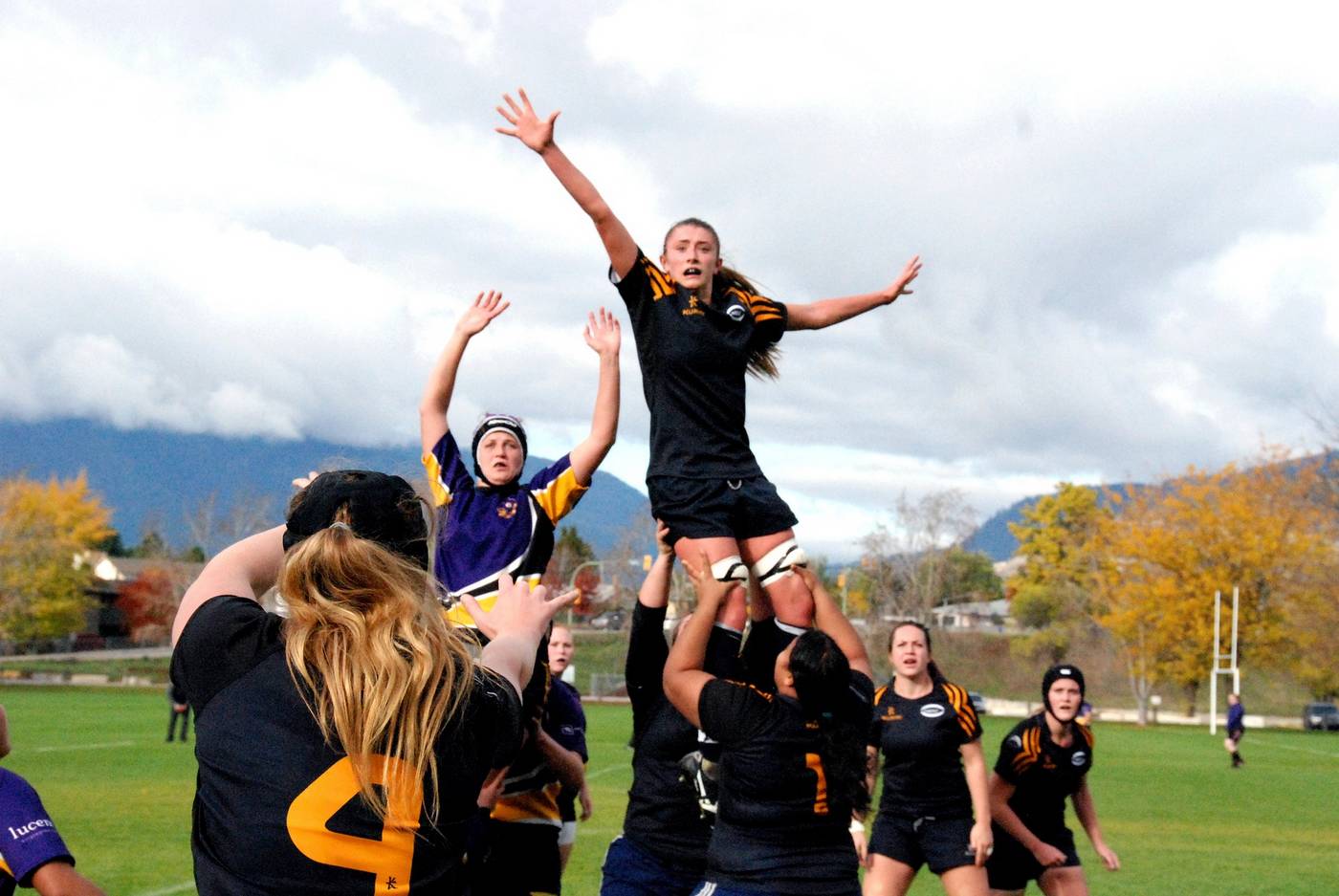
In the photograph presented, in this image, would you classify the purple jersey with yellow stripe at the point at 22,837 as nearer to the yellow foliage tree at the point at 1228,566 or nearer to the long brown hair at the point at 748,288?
the long brown hair at the point at 748,288

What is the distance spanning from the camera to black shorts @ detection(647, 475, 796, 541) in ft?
20.1

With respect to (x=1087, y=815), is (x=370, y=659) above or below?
above

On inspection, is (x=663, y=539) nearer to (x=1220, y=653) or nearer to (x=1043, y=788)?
(x=1043, y=788)

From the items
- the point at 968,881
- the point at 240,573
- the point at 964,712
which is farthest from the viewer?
the point at 964,712

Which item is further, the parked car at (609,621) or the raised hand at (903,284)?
the parked car at (609,621)

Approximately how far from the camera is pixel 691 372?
631 cm

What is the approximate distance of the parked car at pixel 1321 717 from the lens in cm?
6238

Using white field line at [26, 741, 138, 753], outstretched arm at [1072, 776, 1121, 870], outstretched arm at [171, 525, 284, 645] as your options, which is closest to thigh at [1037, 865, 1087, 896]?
outstretched arm at [1072, 776, 1121, 870]

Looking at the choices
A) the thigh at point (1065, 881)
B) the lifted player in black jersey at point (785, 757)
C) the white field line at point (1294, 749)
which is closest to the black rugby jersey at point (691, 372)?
the lifted player in black jersey at point (785, 757)

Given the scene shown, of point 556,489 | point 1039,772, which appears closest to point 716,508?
point 556,489

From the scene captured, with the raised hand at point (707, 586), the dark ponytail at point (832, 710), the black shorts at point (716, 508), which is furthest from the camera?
the black shorts at point (716, 508)

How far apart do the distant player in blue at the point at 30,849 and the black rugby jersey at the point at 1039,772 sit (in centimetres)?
646

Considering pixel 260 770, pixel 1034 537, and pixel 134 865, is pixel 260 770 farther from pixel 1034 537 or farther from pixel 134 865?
pixel 1034 537

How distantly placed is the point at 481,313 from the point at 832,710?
2519mm
